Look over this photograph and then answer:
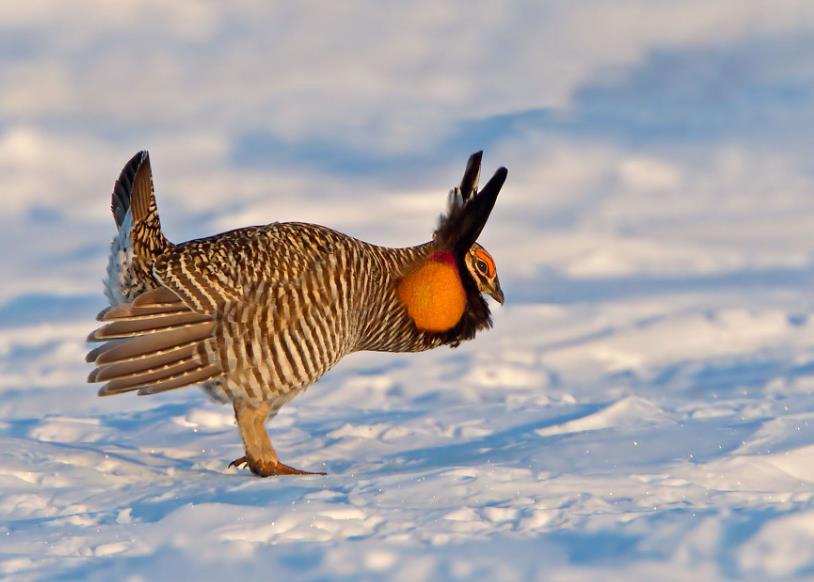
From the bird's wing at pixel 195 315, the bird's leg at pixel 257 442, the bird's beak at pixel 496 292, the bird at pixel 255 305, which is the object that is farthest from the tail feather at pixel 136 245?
the bird's beak at pixel 496 292

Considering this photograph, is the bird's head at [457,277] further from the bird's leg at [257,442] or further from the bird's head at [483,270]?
the bird's leg at [257,442]

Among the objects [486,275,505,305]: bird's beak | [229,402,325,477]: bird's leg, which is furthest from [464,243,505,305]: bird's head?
[229,402,325,477]: bird's leg

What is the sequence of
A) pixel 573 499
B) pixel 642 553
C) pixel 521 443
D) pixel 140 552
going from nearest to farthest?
1. pixel 642 553
2. pixel 140 552
3. pixel 573 499
4. pixel 521 443

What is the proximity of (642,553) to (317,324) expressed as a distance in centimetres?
239

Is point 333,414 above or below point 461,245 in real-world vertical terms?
below

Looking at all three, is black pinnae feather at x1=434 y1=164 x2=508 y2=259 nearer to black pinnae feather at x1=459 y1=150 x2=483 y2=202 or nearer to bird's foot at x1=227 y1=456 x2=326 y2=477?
black pinnae feather at x1=459 y1=150 x2=483 y2=202

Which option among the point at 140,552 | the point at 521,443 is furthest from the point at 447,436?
the point at 140,552

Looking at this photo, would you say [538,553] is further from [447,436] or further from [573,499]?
[447,436]

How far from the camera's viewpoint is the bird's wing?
15.4ft

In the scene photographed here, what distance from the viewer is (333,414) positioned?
701 centimetres

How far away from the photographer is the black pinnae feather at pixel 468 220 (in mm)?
5812

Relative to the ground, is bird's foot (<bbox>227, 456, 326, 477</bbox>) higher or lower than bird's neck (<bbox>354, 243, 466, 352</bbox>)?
lower

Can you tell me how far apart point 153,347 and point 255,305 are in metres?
0.48

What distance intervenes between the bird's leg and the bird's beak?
60.8 inches
